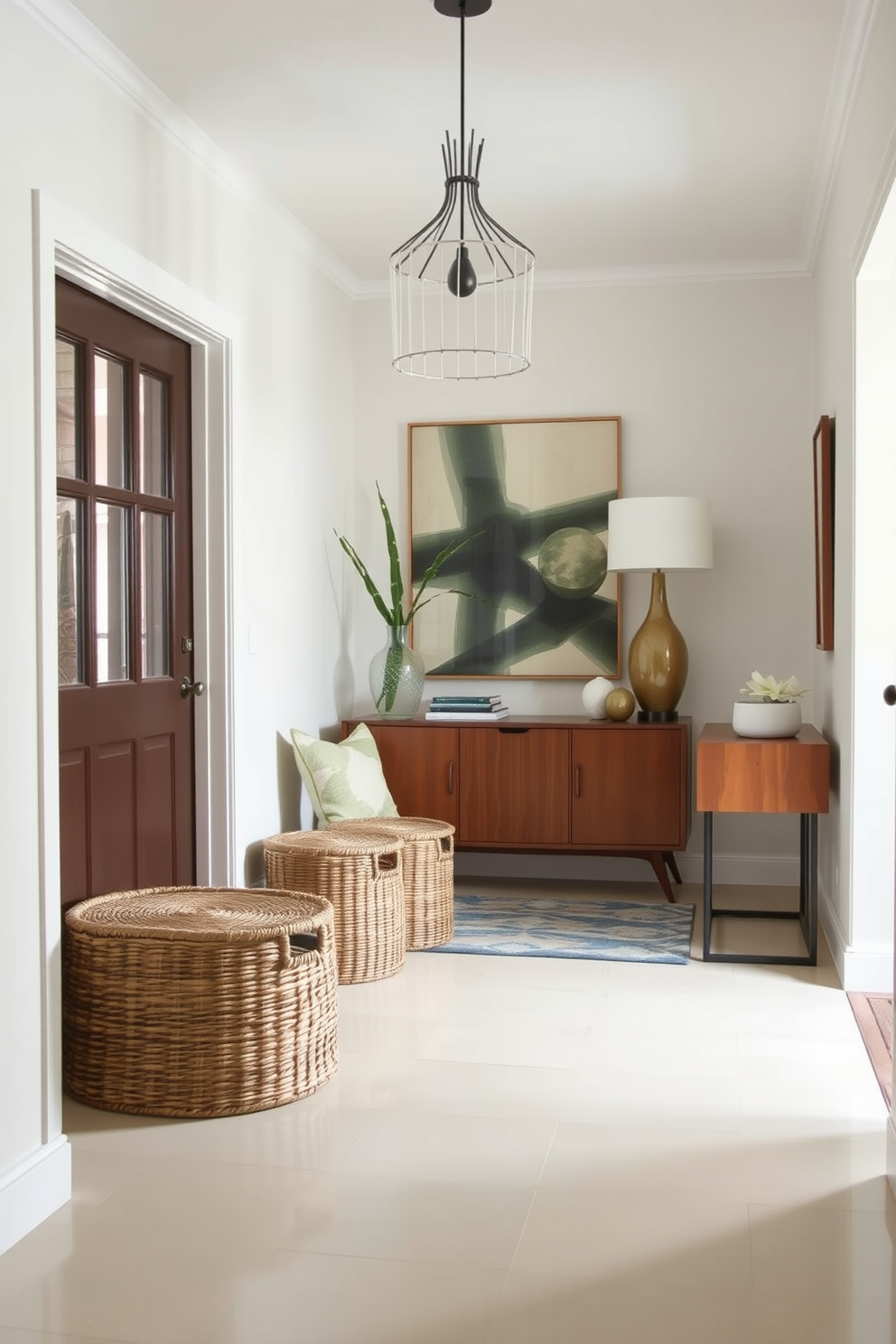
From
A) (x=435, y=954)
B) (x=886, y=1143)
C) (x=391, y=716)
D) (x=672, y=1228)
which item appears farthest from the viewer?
(x=391, y=716)

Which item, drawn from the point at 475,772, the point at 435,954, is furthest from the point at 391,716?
the point at 435,954

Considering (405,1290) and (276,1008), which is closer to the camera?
(405,1290)

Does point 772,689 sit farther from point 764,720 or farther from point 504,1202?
point 504,1202

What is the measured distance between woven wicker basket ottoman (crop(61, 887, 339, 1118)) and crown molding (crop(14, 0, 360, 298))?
2050 mm

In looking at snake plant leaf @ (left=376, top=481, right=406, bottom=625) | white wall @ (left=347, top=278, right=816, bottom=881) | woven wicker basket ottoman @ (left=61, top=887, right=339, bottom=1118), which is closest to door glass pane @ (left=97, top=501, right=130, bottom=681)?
woven wicker basket ottoman @ (left=61, top=887, right=339, bottom=1118)

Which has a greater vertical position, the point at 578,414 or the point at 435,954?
the point at 578,414

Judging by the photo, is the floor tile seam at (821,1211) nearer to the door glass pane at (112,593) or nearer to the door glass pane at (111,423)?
the door glass pane at (112,593)

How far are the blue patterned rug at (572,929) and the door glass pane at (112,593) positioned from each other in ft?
5.00

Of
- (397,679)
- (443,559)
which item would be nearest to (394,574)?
(443,559)

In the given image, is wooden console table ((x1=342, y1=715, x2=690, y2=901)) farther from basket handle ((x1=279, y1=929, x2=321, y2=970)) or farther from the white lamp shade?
basket handle ((x1=279, y1=929, x2=321, y2=970))

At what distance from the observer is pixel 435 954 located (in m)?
4.14

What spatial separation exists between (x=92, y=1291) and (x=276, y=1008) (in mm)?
837

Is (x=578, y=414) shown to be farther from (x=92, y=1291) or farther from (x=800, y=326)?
(x=92, y=1291)

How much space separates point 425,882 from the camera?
4199 mm
